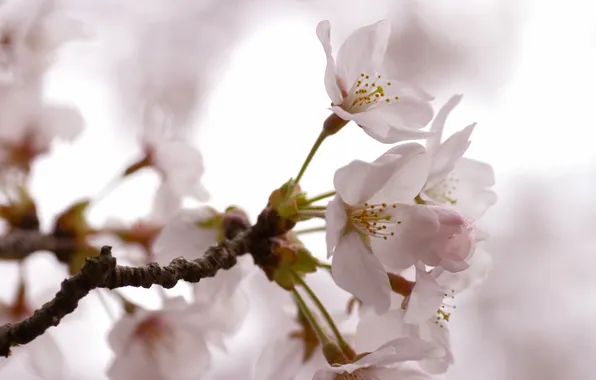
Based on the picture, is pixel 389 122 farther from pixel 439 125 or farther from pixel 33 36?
pixel 33 36

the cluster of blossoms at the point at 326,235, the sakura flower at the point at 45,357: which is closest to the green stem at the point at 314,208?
the cluster of blossoms at the point at 326,235

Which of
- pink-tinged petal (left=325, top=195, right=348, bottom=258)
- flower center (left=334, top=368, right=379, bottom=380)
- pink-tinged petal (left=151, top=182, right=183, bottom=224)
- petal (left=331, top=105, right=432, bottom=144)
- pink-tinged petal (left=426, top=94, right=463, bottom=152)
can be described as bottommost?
flower center (left=334, top=368, right=379, bottom=380)

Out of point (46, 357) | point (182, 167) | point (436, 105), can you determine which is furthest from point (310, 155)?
point (436, 105)

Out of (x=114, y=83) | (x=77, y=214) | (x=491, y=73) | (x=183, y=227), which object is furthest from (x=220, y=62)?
(x=183, y=227)

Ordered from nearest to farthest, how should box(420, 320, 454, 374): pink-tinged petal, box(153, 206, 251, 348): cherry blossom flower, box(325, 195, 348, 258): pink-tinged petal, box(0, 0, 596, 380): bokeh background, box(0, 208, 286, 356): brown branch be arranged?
box(0, 208, 286, 356): brown branch → box(325, 195, 348, 258): pink-tinged petal → box(420, 320, 454, 374): pink-tinged petal → box(153, 206, 251, 348): cherry blossom flower → box(0, 0, 596, 380): bokeh background

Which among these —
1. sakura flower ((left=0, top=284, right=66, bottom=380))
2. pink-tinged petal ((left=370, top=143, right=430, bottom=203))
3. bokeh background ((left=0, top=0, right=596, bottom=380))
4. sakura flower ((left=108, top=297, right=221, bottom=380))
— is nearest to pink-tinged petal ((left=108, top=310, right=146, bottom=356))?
sakura flower ((left=108, top=297, right=221, bottom=380))

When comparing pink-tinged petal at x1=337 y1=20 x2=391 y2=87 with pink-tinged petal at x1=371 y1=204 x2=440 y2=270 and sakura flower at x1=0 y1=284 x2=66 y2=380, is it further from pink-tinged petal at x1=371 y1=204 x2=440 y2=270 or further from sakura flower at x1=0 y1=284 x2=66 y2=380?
sakura flower at x1=0 y1=284 x2=66 y2=380

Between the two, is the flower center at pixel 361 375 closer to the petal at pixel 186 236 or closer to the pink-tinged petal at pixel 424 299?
the pink-tinged petal at pixel 424 299

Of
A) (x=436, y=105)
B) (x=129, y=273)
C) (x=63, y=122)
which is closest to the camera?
(x=129, y=273)
